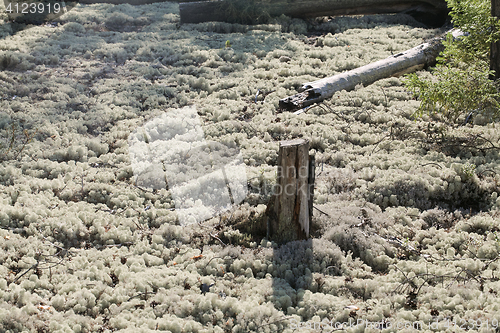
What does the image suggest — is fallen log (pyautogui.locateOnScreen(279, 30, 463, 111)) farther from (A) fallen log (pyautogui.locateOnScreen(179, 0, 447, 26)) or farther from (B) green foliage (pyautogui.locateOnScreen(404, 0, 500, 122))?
(A) fallen log (pyautogui.locateOnScreen(179, 0, 447, 26))

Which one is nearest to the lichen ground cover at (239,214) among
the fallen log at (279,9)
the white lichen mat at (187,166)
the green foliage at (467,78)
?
the white lichen mat at (187,166)

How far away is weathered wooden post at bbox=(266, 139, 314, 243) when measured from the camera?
499 cm

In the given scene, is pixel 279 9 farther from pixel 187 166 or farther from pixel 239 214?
pixel 239 214

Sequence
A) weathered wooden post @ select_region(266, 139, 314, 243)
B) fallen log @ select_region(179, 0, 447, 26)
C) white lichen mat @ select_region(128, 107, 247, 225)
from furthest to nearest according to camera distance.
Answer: fallen log @ select_region(179, 0, 447, 26) → white lichen mat @ select_region(128, 107, 247, 225) → weathered wooden post @ select_region(266, 139, 314, 243)

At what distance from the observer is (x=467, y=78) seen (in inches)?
290

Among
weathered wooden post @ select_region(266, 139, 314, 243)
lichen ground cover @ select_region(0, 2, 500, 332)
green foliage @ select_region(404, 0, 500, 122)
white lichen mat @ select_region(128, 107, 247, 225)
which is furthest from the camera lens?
green foliage @ select_region(404, 0, 500, 122)

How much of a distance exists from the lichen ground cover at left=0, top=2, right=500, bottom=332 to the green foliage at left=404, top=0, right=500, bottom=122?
2.13 feet

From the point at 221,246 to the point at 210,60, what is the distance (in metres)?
7.40

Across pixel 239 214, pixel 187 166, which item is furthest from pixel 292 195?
pixel 187 166

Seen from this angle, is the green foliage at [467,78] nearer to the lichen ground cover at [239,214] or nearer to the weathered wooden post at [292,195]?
the lichen ground cover at [239,214]

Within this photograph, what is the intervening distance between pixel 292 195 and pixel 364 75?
598 centimetres

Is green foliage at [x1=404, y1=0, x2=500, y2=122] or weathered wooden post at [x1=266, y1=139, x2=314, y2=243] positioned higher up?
green foliage at [x1=404, y1=0, x2=500, y2=122]

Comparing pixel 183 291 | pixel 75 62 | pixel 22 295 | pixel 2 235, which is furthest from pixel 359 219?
pixel 75 62

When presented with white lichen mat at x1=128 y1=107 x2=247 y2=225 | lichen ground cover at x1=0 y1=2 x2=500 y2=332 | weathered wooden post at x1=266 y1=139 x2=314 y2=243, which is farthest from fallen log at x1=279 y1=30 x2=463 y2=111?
weathered wooden post at x1=266 y1=139 x2=314 y2=243
